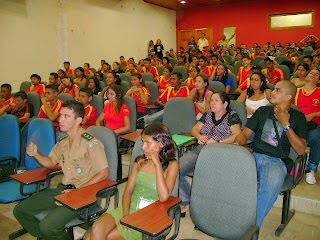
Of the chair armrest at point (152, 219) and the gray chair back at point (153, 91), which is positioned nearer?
the chair armrest at point (152, 219)

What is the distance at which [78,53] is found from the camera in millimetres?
10508

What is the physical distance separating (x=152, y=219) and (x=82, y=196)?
568 millimetres

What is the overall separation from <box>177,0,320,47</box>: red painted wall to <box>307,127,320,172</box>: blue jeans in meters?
11.7

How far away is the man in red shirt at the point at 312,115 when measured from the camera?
3.22 m

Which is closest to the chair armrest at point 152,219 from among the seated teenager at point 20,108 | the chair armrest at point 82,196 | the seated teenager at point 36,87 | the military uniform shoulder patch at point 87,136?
the chair armrest at point 82,196

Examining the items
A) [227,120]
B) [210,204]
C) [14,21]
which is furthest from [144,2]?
[210,204]

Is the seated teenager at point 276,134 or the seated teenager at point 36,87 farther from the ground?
the seated teenager at point 36,87

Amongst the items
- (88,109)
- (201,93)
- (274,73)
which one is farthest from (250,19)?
(88,109)

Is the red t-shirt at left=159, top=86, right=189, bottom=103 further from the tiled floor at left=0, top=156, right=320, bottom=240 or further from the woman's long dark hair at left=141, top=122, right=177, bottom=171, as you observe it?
the woman's long dark hair at left=141, top=122, right=177, bottom=171

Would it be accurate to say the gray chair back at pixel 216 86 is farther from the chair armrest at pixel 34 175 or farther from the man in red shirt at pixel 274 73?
the chair armrest at pixel 34 175

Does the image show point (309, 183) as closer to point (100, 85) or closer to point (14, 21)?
point (100, 85)

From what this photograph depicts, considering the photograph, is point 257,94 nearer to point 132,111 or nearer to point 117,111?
point 132,111

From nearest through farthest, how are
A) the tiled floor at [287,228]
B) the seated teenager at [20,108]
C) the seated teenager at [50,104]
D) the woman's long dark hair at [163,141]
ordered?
the woman's long dark hair at [163,141]
the tiled floor at [287,228]
the seated teenager at [50,104]
the seated teenager at [20,108]

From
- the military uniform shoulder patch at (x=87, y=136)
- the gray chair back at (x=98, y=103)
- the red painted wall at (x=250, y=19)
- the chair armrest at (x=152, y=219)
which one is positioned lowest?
the chair armrest at (x=152, y=219)
